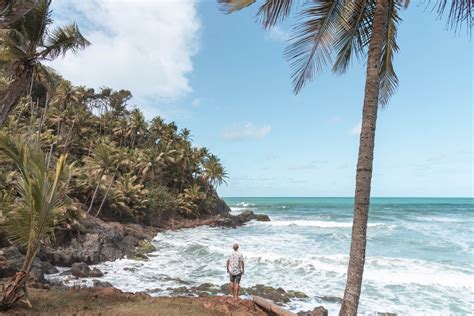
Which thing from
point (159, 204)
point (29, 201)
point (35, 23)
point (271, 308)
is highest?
point (35, 23)

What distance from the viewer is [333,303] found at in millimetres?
12727

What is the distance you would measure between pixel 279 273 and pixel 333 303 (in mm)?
4855

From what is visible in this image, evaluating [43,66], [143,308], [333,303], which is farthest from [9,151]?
[333,303]

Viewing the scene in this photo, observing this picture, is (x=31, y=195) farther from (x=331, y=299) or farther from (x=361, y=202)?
(x=331, y=299)

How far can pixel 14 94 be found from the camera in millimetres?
10656

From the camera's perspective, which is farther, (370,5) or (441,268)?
(441,268)

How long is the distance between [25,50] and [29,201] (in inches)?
261

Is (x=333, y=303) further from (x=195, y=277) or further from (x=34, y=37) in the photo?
(x=34, y=37)

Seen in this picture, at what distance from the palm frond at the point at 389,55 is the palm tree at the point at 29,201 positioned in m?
6.21

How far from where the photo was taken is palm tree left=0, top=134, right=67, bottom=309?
21.7ft

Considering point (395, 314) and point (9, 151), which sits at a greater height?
point (9, 151)

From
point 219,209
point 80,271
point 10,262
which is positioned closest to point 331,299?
point 80,271

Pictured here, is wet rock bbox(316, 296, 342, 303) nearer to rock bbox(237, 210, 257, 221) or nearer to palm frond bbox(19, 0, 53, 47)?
palm frond bbox(19, 0, 53, 47)

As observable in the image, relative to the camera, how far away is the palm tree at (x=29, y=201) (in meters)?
6.62
